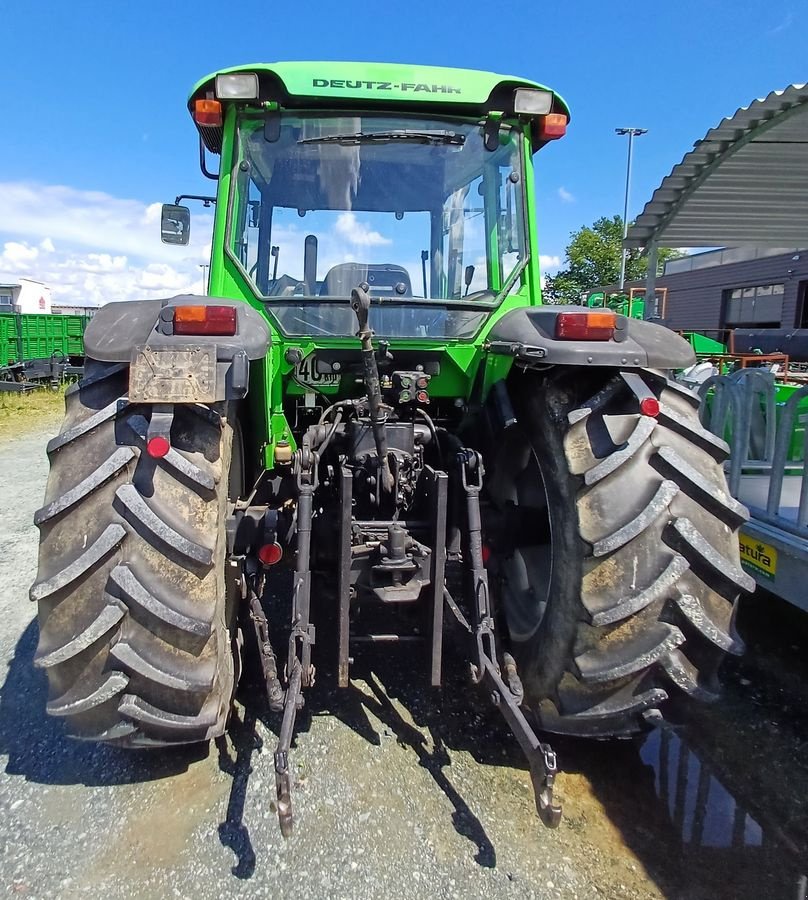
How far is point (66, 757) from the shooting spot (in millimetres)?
2500

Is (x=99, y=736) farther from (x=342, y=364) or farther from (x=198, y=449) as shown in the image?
(x=342, y=364)

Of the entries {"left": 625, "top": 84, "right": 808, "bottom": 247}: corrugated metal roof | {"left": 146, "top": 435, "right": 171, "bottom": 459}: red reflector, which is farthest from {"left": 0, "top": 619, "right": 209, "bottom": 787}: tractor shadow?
{"left": 625, "top": 84, "right": 808, "bottom": 247}: corrugated metal roof

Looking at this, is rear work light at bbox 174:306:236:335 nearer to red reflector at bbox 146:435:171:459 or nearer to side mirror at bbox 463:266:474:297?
red reflector at bbox 146:435:171:459

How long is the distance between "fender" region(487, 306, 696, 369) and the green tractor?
0.04ft

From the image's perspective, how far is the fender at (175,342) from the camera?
77.5 inches

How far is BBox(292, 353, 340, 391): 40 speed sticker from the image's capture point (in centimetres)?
283

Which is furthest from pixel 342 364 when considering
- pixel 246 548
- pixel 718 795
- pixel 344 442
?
pixel 718 795

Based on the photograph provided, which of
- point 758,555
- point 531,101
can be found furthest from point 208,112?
point 758,555

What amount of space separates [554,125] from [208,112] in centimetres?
149

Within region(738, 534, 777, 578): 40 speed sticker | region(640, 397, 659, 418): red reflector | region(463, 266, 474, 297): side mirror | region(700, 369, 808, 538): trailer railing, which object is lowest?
region(738, 534, 777, 578): 40 speed sticker

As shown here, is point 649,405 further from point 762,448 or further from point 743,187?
point 743,187

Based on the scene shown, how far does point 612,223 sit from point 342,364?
4653 cm

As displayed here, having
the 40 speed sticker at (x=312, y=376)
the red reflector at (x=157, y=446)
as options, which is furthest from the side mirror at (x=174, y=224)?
the red reflector at (x=157, y=446)

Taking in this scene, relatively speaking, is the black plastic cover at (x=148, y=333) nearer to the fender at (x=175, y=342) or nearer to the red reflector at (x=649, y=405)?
the fender at (x=175, y=342)
